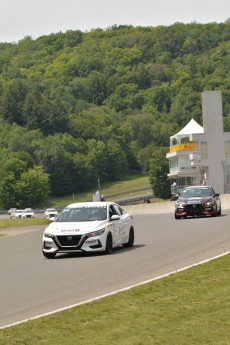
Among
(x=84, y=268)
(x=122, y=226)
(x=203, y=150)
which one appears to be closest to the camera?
(x=84, y=268)

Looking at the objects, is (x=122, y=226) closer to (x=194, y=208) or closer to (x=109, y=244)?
(x=109, y=244)

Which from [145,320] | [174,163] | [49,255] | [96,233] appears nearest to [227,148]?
[174,163]

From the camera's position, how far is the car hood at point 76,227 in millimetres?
24016

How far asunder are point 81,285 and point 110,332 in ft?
18.7

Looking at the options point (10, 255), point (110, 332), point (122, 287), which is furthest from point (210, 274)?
point (10, 255)

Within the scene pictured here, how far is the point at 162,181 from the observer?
177375 millimetres

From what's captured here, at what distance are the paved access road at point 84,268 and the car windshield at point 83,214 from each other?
2.93 ft

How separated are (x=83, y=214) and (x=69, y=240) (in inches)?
57.1

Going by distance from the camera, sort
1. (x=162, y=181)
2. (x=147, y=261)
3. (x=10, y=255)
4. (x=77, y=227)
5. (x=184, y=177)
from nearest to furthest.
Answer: (x=147, y=261)
(x=77, y=227)
(x=10, y=255)
(x=184, y=177)
(x=162, y=181)

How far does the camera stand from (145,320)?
1245 centimetres

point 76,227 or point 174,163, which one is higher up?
point 76,227

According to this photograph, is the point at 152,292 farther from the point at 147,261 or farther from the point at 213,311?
the point at 147,261

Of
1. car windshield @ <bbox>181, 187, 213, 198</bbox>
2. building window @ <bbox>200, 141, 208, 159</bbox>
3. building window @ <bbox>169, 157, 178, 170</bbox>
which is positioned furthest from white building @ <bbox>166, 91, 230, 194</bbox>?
car windshield @ <bbox>181, 187, 213, 198</bbox>

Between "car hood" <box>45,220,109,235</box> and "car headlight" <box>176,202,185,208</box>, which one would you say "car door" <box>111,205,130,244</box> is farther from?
"car headlight" <box>176,202,185,208</box>
